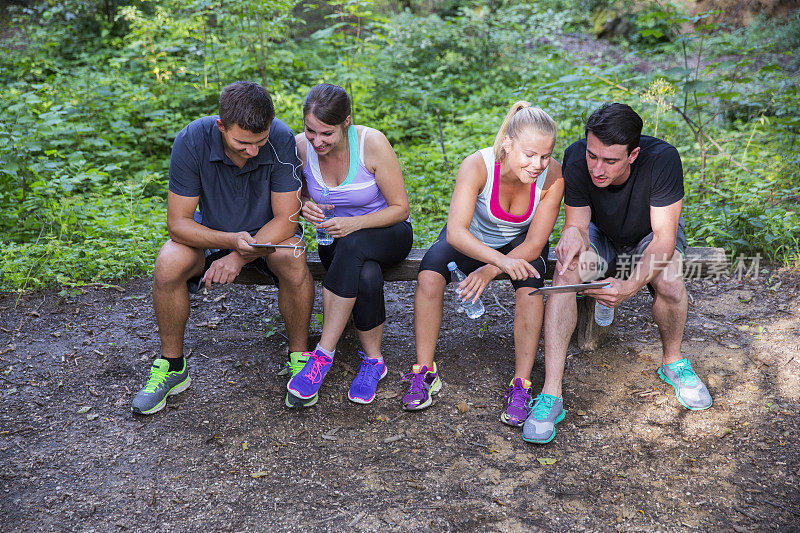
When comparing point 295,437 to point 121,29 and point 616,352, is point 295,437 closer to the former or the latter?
point 616,352

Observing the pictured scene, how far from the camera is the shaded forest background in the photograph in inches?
186

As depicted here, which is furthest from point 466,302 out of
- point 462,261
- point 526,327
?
point 526,327

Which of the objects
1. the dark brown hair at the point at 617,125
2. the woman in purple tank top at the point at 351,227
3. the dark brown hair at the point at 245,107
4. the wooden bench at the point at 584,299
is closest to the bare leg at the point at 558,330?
the wooden bench at the point at 584,299

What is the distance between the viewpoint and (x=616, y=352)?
345 cm

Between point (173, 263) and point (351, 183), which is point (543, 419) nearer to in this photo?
point (351, 183)

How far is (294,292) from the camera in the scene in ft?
10.2

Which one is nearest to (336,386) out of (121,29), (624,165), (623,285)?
(623,285)

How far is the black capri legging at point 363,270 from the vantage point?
9.73ft

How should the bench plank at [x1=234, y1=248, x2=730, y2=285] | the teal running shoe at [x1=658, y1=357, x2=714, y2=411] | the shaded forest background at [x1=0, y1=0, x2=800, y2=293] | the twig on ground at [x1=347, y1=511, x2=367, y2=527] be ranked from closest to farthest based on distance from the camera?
1. the twig on ground at [x1=347, y1=511, x2=367, y2=527]
2. the teal running shoe at [x1=658, y1=357, x2=714, y2=411]
3. the bench plank at [x1=234, y1=248, x2=730, y2=285]
4. the shaded forest background at [x1=0, y1=0, x2=800, y2=293]

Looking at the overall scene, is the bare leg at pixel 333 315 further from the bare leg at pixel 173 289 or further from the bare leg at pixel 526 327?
the bare leg at pixel 526 327

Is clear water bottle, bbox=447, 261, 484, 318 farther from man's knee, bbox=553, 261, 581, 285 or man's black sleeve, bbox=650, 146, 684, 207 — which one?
man's black sleeve, bbox=650, 146, 684, 207

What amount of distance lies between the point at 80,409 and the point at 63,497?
2.12ft

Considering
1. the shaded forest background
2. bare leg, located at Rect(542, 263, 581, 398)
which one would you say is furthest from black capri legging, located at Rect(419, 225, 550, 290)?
the shaded forest background

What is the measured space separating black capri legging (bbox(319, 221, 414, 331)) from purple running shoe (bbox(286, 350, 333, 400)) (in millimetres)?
251
